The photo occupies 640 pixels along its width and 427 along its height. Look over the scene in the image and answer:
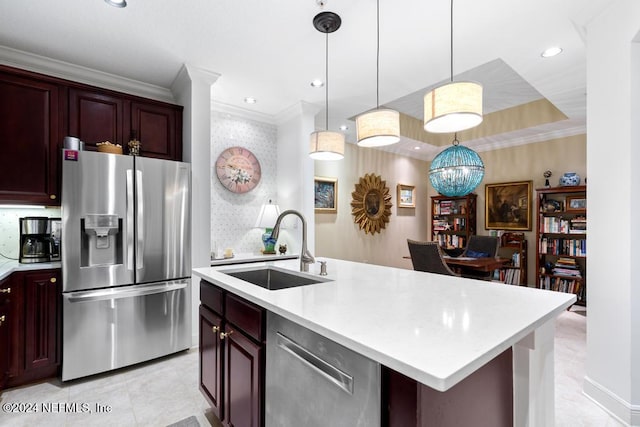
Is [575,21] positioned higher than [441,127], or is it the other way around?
[575,21]

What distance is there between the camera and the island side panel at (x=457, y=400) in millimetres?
769

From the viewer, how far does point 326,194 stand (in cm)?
477

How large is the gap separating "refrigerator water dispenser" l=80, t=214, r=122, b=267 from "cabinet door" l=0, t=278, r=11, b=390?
1.40 ft

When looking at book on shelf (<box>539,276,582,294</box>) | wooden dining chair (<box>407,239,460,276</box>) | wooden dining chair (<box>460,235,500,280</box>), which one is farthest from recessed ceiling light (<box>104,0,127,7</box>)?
book on shelf (<box>539,276,582,294</box>)

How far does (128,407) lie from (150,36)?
8.68 feet

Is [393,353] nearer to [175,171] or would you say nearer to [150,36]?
[175,171]

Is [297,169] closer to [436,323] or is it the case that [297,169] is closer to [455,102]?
[455,102]

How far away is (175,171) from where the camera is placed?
8.87 feet

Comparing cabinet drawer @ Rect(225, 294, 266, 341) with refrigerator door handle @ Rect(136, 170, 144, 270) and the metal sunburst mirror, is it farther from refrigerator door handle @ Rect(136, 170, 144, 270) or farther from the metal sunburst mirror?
the metal sunburst mirror

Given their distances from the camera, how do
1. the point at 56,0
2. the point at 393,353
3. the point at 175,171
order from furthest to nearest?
the point at 175,171
the point at 56,0
the point at 393,353

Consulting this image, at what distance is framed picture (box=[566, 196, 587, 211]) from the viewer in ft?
14.4

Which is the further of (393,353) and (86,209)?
(86,209)

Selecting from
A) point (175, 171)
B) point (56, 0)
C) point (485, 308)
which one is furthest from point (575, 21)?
point (56, 0)

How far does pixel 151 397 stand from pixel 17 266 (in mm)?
1380
